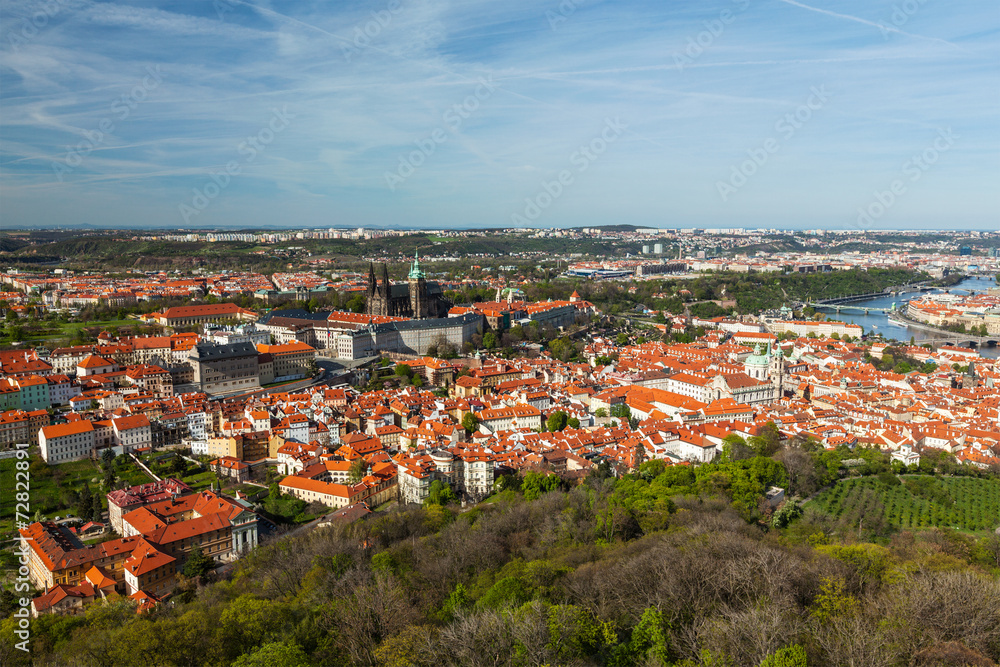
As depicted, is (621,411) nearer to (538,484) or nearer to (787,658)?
(538,484)

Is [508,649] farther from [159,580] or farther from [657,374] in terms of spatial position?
[657,374]

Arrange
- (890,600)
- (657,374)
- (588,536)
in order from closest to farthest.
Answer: (890,600) < (588,536) < (657,374)

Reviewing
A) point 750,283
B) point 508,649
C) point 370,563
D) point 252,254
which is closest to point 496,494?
point 370,563

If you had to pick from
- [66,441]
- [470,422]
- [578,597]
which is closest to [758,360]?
[470,422]

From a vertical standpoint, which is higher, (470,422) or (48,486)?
(470,422)

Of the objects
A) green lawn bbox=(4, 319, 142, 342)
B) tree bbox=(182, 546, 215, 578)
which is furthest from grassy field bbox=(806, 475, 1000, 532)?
green lawn bbox=(4, 319, 142, 342)

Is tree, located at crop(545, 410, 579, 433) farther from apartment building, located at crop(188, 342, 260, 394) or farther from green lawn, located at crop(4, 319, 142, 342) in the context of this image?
green lawn, located at crop(4, 319, 142, 342)
